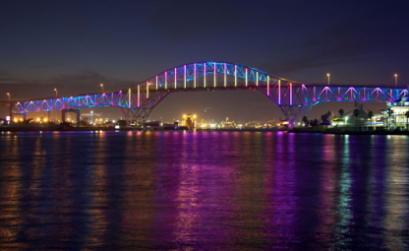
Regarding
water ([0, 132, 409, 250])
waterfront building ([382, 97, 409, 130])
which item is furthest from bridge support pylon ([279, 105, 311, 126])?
water ([0, 132, 409, 250])

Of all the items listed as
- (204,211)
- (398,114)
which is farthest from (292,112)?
(204,211)

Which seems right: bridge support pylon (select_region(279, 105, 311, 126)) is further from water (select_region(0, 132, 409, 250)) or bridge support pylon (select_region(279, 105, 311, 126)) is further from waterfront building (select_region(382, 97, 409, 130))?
water (select_region(0, 132, 409, 250))

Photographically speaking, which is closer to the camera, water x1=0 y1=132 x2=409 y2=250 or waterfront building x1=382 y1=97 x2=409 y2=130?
water x1=0 y1=132 x2=409 y2=250

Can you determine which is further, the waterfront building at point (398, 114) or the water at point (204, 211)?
the waterfront building at point (398, 114)

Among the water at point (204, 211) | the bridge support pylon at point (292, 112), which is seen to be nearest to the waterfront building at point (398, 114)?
the bridge support pylon at point (292, 112)

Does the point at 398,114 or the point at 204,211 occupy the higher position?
the point at 398,114

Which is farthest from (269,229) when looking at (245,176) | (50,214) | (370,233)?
(245,176)

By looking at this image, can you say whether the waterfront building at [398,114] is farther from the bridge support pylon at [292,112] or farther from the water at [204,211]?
the water at [204,211]

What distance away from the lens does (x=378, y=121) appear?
11631cm

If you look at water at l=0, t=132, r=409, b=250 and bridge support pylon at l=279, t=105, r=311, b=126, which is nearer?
water at l=0, t=132, r=409, b=250

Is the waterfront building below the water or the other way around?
the other way around

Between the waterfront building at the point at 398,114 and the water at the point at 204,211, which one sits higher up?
the waterfront building at the point at 398,114

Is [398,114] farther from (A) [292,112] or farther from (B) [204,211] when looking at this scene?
(B) [204,211]

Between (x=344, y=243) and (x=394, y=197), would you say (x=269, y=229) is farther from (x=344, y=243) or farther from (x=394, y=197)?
(x=394, y=197)
